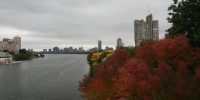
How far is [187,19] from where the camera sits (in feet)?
77.6

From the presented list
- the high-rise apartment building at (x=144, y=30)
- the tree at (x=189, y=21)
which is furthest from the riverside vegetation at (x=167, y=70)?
the high-rise apartment building at (x=144, y=30)

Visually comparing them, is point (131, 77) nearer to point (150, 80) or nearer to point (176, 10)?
point (150, 80)

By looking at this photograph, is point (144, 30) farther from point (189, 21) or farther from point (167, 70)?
point (167, 70)

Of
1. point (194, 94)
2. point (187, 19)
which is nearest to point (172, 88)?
point (194, 94)

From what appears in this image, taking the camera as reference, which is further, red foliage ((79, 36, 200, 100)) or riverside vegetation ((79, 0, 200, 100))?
riverside vegetation ((79, 0, 200, 100))

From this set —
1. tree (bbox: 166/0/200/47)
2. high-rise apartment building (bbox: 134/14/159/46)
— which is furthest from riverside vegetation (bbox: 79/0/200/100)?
high-rise apartment building (bbox: 134/14/159/46)

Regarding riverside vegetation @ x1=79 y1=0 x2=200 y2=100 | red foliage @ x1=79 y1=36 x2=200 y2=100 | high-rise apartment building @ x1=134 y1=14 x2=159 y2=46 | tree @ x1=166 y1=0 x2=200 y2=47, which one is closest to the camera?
red foliage @ x1=79 y1=36 x2=200 y2=100

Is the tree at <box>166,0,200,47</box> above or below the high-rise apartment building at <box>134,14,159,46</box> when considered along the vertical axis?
below

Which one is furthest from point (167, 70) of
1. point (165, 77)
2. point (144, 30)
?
point (144, 30)

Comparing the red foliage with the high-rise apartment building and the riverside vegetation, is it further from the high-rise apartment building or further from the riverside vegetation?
the high-rise apartment building

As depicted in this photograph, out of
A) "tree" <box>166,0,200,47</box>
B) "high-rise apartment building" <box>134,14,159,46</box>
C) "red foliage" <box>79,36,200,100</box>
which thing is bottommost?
"red foliage" <box>79,36,200,100</box>

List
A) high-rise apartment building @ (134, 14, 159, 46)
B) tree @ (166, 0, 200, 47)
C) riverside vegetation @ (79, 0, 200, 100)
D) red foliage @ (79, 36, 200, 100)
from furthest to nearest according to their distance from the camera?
high-rise apartment building @ (134, 14, 159, 46), tree @ (166, 0, 200, 47), riverside vegetation @ (79, 0, 200, 100), red foliage @ (79, 36, 200, 100)

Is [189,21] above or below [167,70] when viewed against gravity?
above

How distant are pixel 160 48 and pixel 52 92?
2591cm
